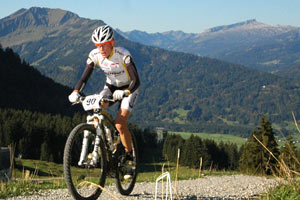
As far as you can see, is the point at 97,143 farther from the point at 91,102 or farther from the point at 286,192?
the point at 286,192

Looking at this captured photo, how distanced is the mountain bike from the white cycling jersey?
3.23 feet

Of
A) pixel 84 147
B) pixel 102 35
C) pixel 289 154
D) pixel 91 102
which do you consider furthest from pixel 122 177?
pixel 289 154

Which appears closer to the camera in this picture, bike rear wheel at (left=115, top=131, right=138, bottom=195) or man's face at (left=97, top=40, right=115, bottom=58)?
man's face at (left=97, top=40, right=115, bottom=58)

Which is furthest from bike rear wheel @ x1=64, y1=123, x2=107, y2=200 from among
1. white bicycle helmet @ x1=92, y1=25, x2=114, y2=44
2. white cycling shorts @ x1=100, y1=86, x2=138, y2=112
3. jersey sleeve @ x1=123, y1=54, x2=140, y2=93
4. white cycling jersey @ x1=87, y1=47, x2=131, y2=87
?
white bicycle helmet @ x1=92, y1=25, x2=114, y2=44

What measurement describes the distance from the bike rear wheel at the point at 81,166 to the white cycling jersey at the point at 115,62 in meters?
1.66

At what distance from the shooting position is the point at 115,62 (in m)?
9.22

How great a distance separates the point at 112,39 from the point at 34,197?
4075 millimetres

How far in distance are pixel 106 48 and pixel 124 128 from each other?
189cm

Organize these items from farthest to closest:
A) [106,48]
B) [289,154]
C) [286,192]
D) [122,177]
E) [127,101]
→ [122,177] < [127,101] < [106,48] < [286,192] < [289,154]

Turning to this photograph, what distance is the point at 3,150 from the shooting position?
20094mm

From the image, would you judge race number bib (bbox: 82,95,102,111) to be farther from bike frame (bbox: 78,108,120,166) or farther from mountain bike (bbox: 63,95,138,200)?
bike frame (bbox: 78,108,120,166)

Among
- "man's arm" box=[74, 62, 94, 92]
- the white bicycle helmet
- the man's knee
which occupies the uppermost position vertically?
the white bicycle helmet

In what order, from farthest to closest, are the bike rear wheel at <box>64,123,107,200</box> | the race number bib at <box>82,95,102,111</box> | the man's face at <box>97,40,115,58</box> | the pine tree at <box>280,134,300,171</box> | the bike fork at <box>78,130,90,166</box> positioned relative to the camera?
the man's face at <box>97,40,115,58</box> < the race number bib at <box>82,95,102,111</box> < the bike fork at <box>78,130,90,166</box> < the bike rear wheel at <box>64,123,107,200</box> < the pine tree at <box>280,134,300,171</box>

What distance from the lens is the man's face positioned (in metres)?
8.84
